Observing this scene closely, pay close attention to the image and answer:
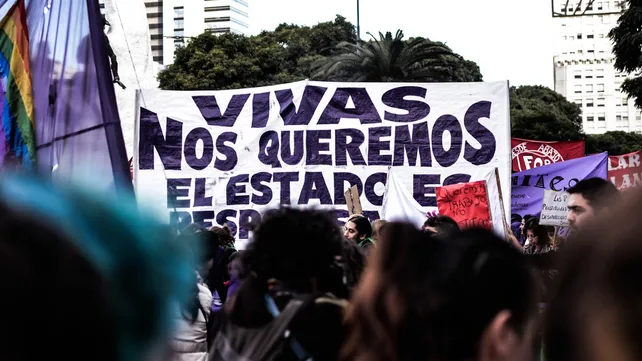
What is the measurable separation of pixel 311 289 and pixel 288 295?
0.07 m

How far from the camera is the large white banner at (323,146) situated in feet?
36.1

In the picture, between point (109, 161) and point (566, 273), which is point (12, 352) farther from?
point (109, 161)

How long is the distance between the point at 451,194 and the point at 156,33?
10044 cm

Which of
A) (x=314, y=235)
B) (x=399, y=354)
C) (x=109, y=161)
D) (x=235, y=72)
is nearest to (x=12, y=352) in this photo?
(x=399, y=354)

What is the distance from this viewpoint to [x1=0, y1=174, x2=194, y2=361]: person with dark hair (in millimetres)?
782

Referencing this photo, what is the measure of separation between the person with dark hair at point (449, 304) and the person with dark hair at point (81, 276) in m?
0.82

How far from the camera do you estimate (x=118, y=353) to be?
33.2 inches

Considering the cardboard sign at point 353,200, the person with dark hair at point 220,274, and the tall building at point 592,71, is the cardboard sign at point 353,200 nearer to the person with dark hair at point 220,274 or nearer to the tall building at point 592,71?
the person with dark hair at point 220,274

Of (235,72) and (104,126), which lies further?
(235,72)

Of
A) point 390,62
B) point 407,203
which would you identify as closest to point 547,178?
point 407,203

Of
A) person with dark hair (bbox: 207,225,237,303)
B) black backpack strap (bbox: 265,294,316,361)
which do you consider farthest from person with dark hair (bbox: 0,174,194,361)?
person with dark hair (bbox: 207,225,237,303)

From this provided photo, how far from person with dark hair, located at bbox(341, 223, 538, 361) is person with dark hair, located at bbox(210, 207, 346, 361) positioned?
29.8 inches

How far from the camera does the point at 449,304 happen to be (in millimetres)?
1747

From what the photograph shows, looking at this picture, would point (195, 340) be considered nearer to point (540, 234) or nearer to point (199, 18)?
point (540, 234)
